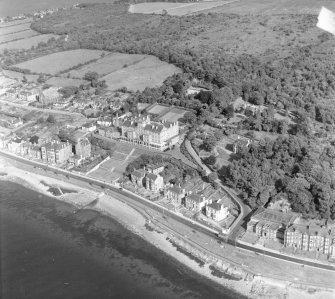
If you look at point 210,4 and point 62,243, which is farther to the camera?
point 210,4

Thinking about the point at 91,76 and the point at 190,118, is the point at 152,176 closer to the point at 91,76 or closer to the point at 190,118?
the point at 190,118

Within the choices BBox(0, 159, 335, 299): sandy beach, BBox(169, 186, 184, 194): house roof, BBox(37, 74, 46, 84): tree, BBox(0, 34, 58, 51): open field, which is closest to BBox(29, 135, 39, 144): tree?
BBox(0, 159, 335, 299): sandy beach

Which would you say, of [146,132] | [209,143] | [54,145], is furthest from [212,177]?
[54,145]

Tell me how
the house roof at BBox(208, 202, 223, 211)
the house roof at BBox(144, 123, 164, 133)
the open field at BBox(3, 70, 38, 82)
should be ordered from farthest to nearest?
1. the open field at BBox(3, 70, 38, 82)
2. the house roof at BBox(144, 123, 164, 133)
3. the house roof at BBox(208, 202, 223, 211)

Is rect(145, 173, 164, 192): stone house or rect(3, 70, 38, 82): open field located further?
rect(3, 70, 38, 82): open field

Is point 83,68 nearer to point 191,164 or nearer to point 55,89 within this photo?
point 55,89

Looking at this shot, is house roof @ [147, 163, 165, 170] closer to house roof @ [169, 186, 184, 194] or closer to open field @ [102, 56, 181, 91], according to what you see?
house roof @ [169, 186, 184, 194]

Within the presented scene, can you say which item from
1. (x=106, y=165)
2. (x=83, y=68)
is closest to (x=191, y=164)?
(x=106, y=165)
